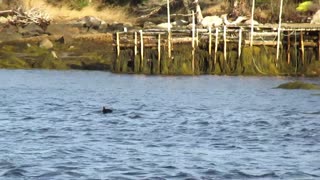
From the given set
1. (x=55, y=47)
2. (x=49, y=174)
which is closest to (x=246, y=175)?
(x=49, y=174)

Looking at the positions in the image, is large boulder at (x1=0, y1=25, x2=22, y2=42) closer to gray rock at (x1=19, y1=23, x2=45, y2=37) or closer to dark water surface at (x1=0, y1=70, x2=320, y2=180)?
gray rock at (x1=19, y1=23, x2=45, y2=37)

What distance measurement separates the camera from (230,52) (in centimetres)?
5509

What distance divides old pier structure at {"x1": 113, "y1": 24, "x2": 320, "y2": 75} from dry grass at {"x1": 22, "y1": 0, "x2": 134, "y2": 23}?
2203cm

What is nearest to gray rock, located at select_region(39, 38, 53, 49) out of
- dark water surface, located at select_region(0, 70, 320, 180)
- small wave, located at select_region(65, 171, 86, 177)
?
dark water surface, located at select_region(0, 70, 320, 180)

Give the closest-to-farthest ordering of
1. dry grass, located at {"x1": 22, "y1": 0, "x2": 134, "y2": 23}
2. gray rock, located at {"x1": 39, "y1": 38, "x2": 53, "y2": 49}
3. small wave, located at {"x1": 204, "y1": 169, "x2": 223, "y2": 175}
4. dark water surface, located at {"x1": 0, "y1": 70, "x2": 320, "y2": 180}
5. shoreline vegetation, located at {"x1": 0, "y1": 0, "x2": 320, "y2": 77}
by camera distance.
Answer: small wave, located at {"x1": 204, "y1": 169, "x2": 223, "y2": 175} → dark water surface, located at {"x1": 0, "y1": 70, "x2": 320, "y2": 180} → shoreline vegetation, located at {"x1": 0, "y1": 0, "x2": 320, "y2": 77} → gray rock, located at {"x1": 39, "y1": 38, "x2": 53, "y2": 49} → dry grass, located at {"x1": 22, "y1": 0, "x2": 134, "y2": 23}

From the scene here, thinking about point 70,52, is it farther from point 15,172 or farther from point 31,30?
point 15,172

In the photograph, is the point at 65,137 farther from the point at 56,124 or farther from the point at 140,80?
the point at 140,80

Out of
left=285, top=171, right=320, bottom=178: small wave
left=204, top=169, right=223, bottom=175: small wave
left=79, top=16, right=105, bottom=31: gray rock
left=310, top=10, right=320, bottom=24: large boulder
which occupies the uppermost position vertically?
left=310, top=10, right=320, bottom=24: large boulder

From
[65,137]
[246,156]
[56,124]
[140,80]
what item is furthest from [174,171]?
[140,80]

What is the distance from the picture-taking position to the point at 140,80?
173 feet

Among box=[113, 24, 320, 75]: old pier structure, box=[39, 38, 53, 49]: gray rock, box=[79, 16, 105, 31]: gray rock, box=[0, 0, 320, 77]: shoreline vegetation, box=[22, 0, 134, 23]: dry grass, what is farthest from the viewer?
box=[22, 0, 134, 23]: dry grass

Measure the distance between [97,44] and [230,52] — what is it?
1649 centimetres

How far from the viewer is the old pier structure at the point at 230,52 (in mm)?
55156

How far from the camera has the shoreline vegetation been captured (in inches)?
2186
